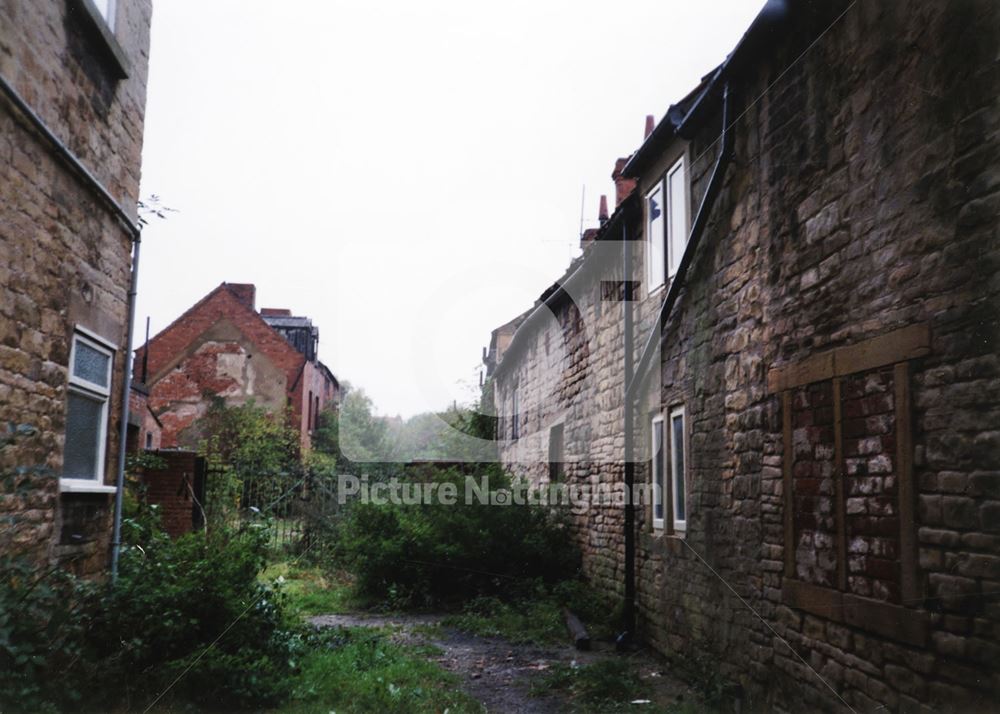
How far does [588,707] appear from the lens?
6.34 metres

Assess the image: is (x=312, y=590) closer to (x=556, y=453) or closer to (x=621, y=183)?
(x=556, y=453)

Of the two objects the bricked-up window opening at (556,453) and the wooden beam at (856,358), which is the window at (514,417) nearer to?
the bricked-up window opening at (556,453)

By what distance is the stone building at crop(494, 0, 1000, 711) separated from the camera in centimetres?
365

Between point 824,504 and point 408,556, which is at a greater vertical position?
point 824,504

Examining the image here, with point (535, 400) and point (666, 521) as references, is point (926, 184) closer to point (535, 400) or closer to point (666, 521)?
point (666, 521)

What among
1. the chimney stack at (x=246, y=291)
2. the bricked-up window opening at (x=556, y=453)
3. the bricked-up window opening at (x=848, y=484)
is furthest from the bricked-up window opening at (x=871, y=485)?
the chimney stack at (x=246, y=291)

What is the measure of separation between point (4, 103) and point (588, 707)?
6097mm

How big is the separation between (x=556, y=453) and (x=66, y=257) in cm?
945

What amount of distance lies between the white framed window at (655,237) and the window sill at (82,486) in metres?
5.97

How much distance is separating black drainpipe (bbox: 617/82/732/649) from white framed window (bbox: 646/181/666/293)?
587mm

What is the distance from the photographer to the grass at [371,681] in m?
6.09

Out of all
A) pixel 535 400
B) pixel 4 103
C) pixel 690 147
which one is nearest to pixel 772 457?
pixel 690 147

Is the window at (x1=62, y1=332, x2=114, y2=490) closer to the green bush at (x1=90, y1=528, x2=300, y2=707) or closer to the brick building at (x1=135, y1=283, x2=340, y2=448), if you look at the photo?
the green bush at (x1=90, y1=528, x2=300, y2=707)

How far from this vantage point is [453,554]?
38.6 feet
